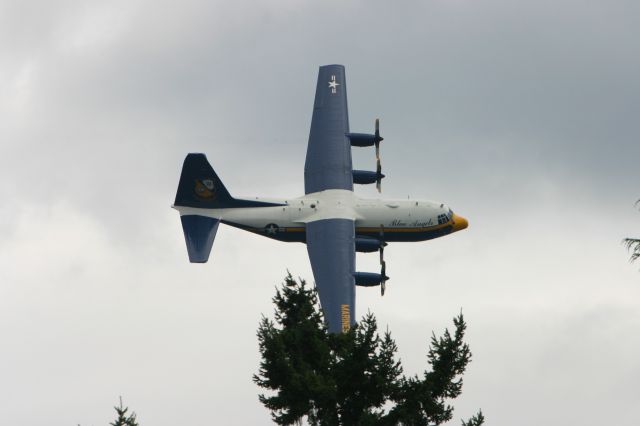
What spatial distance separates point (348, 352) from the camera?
270 feet

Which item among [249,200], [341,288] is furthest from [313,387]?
[249,200]

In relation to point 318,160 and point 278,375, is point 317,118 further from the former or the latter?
point 278,375

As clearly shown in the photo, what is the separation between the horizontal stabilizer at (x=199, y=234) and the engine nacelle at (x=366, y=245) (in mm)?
11765

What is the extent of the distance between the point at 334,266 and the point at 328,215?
17.4 feet

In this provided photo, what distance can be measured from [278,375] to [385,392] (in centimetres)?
694

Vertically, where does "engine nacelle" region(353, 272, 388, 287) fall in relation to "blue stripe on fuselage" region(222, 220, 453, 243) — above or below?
below

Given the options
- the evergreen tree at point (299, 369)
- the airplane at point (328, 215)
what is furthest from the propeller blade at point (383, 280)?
the evergreen tree at point (299, 369)

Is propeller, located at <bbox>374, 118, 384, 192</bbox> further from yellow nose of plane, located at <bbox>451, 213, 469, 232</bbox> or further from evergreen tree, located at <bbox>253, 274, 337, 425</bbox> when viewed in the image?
evergreen tree, located at <bbox>253, 274, 337, 425</bbox>

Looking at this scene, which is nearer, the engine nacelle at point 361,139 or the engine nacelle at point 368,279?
the engine nacelle at point 368,279

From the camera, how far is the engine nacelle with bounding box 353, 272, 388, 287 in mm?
126625

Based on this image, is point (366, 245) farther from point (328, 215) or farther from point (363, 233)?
point (328, 215)

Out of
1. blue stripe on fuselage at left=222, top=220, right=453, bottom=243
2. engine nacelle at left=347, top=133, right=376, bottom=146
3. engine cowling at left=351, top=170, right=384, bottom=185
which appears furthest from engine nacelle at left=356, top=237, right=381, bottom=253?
engine nacelle at left=347, top=133, right=376, bottom=146

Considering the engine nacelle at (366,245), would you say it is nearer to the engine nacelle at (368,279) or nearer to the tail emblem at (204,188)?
the engine nacelle at (368,279)

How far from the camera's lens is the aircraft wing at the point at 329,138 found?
439 ft
